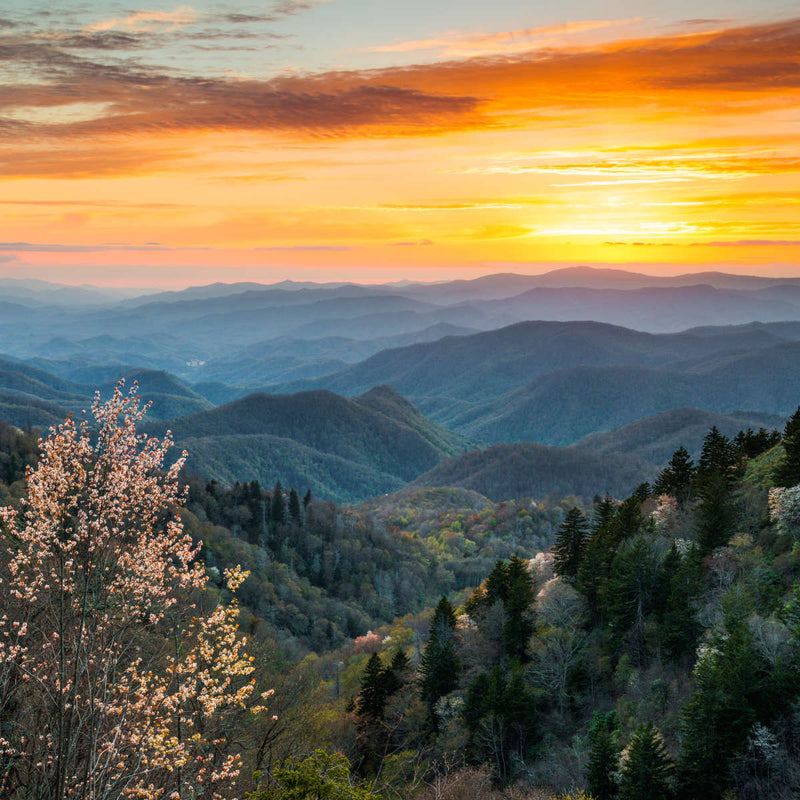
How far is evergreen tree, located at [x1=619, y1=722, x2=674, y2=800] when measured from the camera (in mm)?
29469

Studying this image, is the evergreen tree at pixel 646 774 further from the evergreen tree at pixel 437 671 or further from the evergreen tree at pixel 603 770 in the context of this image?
the evergreen tree at pixel 437 671

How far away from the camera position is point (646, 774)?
29.7 m

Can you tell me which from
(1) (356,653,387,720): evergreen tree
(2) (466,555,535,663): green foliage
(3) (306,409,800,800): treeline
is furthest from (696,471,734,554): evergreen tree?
(1) (356,653,387,720): evergreen tree

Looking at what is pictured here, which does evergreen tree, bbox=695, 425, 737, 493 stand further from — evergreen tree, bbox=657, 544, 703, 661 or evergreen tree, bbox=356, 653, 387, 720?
evergreen tree, bbox=356, 653, 387, 720

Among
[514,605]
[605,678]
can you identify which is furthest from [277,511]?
[605,678]

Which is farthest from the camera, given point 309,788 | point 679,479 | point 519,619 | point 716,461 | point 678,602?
point 679,479

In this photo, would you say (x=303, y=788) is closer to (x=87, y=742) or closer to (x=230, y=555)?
(x=87, y=742)

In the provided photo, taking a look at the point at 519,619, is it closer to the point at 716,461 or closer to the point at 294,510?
the point at 716,461

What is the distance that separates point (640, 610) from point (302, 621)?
77554 millimetres

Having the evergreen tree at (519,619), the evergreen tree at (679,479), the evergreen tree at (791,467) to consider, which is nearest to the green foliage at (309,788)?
the evergreen tree at (519,619)

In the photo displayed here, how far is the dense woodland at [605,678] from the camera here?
3016 cm

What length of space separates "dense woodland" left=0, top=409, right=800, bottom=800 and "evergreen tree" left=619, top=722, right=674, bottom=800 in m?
0.07

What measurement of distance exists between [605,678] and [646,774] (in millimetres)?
16768

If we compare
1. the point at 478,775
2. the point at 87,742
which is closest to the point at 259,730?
the point at 478,775
